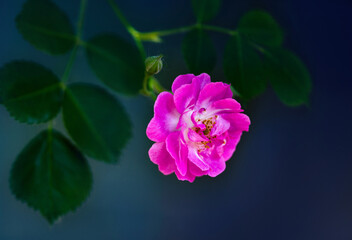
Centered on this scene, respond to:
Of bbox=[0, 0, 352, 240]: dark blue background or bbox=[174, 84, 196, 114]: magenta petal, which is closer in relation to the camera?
bbox=[174, 84, 196, 114]: magenta petal

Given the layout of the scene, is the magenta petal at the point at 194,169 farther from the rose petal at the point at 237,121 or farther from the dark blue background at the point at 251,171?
the dark blue background at the point at 251,171

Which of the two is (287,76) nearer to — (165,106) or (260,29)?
(260,29)

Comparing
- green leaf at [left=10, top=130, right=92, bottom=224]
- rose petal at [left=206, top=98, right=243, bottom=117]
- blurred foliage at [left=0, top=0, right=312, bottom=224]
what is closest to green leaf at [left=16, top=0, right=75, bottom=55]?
blurred foliage at [left=0, top=0, right=312, bottom=224]

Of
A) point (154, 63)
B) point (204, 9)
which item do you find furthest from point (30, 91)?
point (204, 9)

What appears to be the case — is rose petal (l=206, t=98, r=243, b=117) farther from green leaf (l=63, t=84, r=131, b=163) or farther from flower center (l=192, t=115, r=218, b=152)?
green leaf (l=63, t=84, r=131, b=163)

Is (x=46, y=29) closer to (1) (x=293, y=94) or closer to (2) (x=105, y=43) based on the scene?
(2) (x=105, y=43)
